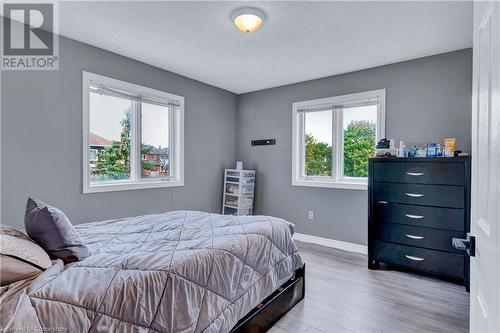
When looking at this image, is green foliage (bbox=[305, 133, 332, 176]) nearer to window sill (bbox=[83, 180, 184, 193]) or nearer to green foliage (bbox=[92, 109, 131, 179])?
window sill (bbox=[83, 180, 184, 193])

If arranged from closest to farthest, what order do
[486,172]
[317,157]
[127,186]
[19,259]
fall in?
1. [486,172]
2. [19,259]
3. [127,186]
4. [317,157]

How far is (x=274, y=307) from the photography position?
2012 mm

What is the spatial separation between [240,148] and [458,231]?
3383 millimetres

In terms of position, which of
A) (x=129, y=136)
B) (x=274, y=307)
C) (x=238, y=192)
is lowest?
(x=274, y=307)

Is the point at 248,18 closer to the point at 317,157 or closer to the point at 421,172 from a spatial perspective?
the point at 421,172

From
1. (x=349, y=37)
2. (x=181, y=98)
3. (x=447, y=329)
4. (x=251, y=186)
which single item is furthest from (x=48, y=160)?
(x=447, y=329)

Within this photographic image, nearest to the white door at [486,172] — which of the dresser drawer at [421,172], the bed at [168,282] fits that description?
the bed at [168,282]

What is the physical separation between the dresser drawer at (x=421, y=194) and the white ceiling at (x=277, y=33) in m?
1.53

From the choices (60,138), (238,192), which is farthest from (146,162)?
(238,192)

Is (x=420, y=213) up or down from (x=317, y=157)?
down

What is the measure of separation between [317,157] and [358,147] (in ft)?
2.06

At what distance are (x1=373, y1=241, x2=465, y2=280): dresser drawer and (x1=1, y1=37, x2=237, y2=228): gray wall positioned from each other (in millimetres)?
2756

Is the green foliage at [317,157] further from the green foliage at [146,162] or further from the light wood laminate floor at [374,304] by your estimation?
the green foliage at [146,162]

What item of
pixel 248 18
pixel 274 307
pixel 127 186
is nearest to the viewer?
pixel 274 307
